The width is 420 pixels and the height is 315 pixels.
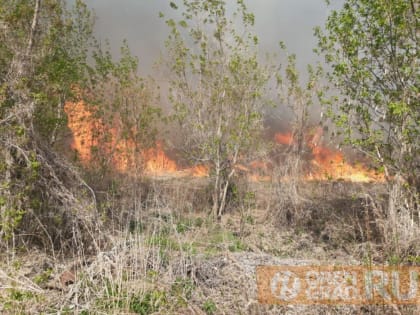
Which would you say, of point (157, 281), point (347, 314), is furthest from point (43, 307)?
point (347, 314)

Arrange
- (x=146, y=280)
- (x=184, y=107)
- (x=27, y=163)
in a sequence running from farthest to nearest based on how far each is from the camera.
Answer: (x=184, y=107) < (x=27, y=163) < (x=146, y=280)

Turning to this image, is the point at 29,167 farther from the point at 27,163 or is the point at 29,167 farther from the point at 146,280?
the point at 146,280

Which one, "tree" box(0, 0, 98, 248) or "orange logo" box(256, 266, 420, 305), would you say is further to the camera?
"tree" box(0, 0, 98, 248)

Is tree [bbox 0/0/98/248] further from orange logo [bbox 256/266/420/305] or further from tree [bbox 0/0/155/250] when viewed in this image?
orange logo [bbox 256/266/420/305]

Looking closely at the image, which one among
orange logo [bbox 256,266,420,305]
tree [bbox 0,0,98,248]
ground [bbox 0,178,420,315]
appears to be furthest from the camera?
tree [bbox 0,0,98,248]

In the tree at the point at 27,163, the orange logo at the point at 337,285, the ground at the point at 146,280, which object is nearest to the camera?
the ground at the point at 146,280

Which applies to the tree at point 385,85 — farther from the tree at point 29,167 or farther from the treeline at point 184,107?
the tree at point 29,167

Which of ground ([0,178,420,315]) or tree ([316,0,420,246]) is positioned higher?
tree ([316,0,420,246])

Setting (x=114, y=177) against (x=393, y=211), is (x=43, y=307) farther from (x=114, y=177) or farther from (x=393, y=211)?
(x=114, y=177)

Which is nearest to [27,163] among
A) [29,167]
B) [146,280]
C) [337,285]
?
[29,167]

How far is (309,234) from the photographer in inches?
464

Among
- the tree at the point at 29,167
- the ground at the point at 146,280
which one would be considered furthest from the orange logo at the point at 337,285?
the tree at the point at 29,167

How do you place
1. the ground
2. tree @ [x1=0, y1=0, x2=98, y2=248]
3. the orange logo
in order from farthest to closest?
tree @ [x1=0, y1=0, x2=98, y2=248], the orange logo, the ground

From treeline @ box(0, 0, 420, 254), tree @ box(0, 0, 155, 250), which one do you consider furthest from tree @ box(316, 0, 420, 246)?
tree @ box(0, 0, 155, 250)
